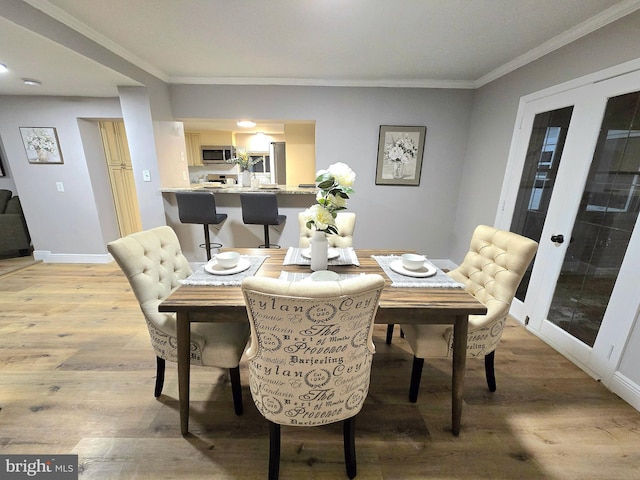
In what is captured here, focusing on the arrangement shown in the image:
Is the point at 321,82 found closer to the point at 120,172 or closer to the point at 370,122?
the point at 370,122

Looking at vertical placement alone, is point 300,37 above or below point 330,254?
above

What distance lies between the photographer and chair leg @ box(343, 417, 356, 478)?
1082 millimetres

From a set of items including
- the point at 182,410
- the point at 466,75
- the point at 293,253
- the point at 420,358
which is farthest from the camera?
the point at 466,75

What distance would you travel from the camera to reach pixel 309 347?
84cm

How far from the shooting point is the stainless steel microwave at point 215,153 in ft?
20.6

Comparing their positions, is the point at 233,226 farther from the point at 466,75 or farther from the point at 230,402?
the point at 466,75

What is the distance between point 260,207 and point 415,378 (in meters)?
2.11

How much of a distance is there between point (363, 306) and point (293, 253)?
962 mm

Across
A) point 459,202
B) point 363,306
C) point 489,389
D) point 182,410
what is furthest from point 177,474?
point 459,202

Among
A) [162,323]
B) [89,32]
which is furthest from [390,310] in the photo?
[89,32]

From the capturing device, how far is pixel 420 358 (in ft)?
4.55

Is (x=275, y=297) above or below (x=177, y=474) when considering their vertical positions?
above

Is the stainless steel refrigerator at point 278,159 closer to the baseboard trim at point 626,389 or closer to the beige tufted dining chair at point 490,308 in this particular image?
the beige tufted dining chair at point 490,308

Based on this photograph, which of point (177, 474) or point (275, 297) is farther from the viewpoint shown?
point (177, 474)
